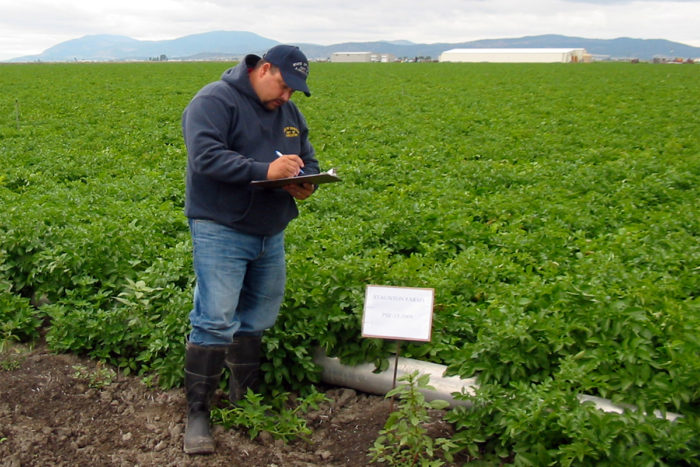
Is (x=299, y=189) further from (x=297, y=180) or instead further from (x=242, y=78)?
(x=242, y=78)

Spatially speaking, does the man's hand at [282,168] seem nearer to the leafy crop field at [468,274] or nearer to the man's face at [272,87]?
the man's face at [272,87]

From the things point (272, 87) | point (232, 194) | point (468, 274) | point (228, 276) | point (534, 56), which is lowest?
point (468, 274)

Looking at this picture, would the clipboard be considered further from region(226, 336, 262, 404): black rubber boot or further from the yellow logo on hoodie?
region(226, 336, 262, 404): black rubber boot

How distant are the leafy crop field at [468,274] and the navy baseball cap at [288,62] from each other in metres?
1.49

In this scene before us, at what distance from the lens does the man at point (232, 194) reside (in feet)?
10.8

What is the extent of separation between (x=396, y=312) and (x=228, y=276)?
37.7 inches

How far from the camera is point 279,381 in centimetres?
416

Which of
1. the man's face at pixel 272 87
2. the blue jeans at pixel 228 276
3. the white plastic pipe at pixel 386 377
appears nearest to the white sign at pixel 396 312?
the white plastic pipe at pixel 386 377

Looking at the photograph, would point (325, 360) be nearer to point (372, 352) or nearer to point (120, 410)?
point (372, 352)

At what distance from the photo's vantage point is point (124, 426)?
3828mm

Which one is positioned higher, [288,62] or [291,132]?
[288,62]

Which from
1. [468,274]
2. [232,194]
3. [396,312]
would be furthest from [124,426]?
[468,274]

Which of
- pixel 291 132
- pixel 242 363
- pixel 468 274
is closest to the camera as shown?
pixel 291 132

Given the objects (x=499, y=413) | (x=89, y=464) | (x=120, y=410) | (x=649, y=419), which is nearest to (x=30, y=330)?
(x=120, y=410)
